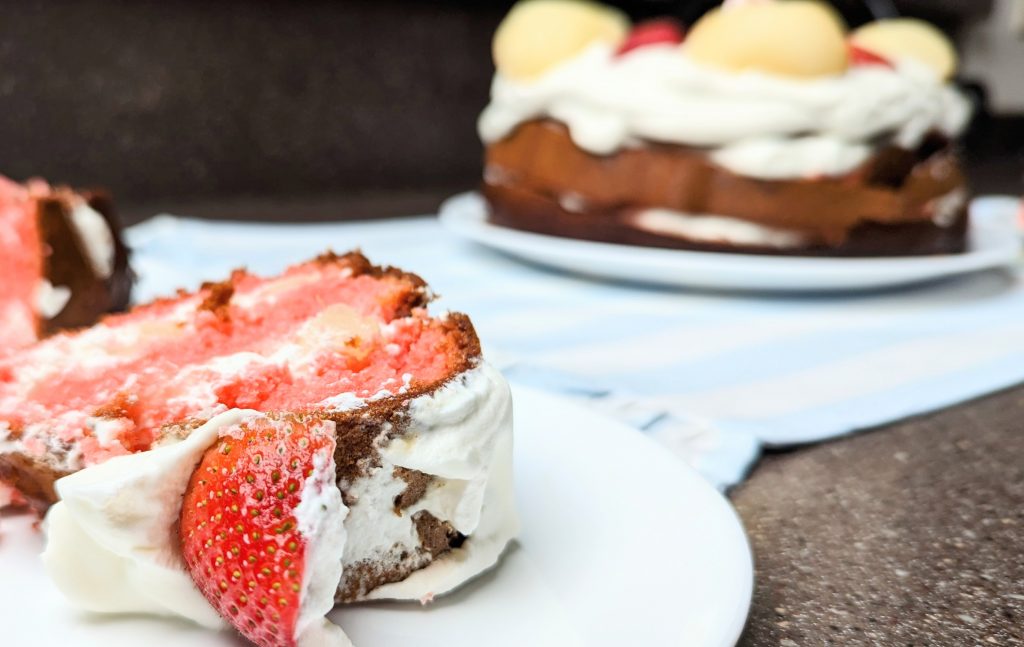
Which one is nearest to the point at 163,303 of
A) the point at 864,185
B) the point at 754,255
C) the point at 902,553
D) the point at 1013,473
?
the point at 902,553

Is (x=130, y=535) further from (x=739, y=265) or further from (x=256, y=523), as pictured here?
(x=739, y=265)

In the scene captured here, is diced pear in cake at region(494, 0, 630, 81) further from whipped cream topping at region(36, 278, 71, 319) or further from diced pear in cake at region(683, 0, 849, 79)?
whipped cream topping at region(36, 278, 71, 319)

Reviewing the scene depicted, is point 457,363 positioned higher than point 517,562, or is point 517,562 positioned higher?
point 457,363

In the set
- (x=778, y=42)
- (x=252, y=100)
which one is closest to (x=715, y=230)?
(x=778, y=42)

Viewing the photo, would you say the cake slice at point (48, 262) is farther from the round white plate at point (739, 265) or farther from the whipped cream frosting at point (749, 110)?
the whipped cream frosting at point (749, 110)

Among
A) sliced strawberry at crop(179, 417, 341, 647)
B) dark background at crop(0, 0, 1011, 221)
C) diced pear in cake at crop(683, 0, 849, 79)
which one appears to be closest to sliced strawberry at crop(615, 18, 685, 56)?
diced pear in cake at crop(683, 0, 849, 79)

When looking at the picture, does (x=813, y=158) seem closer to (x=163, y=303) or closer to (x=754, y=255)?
(x=754, y=255)
